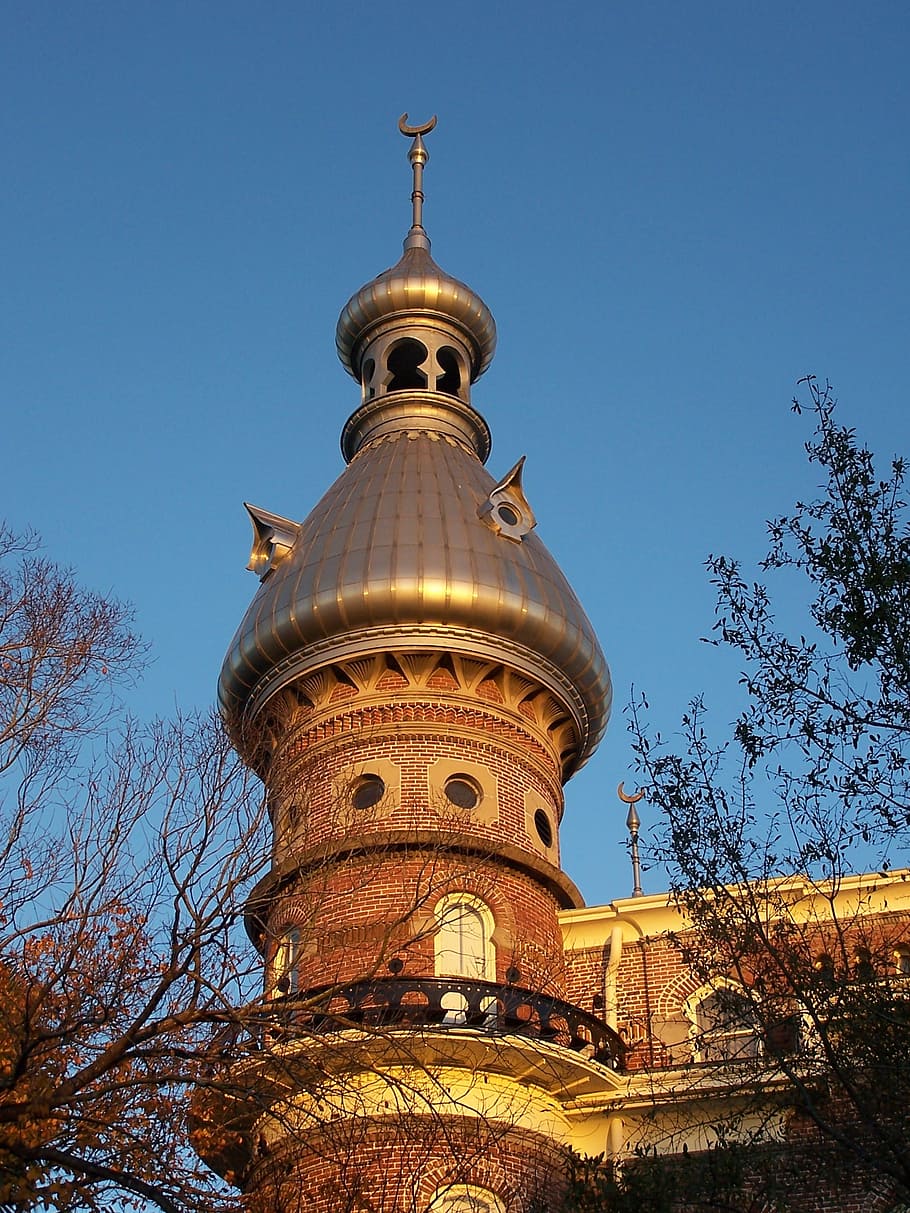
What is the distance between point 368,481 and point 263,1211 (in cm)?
1238

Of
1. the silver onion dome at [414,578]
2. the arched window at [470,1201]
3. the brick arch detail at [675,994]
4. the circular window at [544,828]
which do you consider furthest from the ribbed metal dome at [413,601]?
the arched window at [470,1201]

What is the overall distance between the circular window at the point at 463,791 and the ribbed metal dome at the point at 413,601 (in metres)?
1.69

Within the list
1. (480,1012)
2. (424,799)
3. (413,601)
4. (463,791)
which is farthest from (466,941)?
(413,601)

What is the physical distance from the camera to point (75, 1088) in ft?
35.7

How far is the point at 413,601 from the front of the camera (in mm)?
20797

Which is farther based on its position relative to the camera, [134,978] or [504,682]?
[504,682]

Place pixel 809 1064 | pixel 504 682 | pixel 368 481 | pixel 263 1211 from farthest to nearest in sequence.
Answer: pixel 368 481 < pixel 504 682 < pixel 263 1211 < pixel 809 1064

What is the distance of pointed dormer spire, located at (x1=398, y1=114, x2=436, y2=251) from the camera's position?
29734mm

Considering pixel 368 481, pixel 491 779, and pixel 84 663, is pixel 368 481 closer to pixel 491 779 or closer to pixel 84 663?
pixel 491 779

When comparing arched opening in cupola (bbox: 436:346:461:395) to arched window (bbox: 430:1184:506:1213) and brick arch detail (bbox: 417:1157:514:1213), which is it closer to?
brick arch detail (bbox: 417:1157:514:1213)

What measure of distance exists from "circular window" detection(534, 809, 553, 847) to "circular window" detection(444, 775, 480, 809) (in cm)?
107

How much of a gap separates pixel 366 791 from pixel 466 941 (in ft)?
7.60

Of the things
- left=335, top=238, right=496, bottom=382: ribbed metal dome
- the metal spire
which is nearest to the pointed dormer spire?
left=335, top=238, right=496, bottom=382: ribbed metal dome

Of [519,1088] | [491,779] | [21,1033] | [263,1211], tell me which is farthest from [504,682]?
[21,1033]
